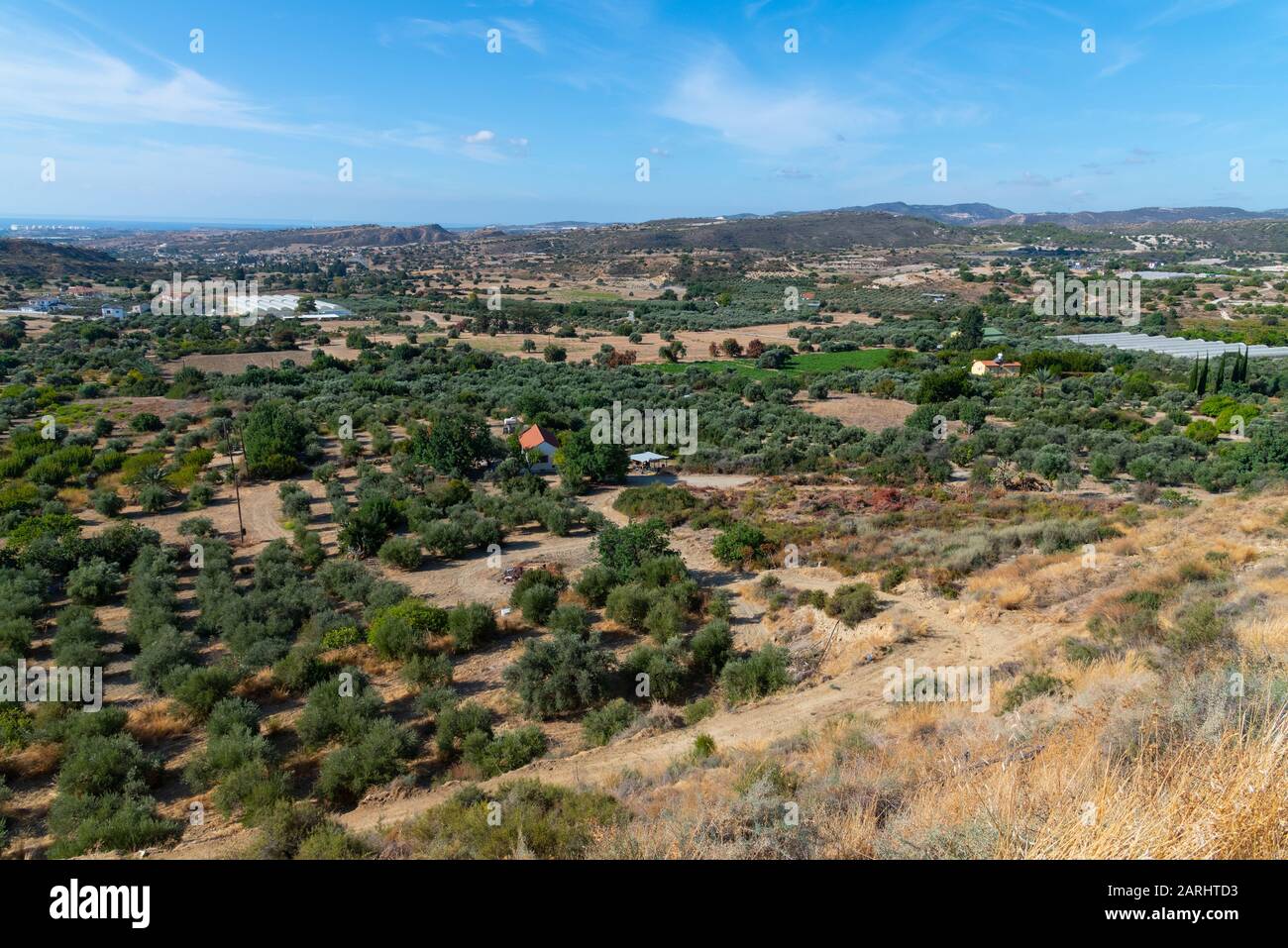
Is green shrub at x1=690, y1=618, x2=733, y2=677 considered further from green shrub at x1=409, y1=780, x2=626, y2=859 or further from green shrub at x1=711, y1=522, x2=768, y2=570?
green shrub at x1=711, y1=522, x2=768, y2=570

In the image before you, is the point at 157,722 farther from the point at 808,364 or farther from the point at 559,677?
the point at 808,364

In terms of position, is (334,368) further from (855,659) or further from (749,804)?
(749,804)

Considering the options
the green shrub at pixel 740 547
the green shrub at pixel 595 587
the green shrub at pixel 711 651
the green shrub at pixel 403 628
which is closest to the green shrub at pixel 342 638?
the green shrub at pixel 403 628

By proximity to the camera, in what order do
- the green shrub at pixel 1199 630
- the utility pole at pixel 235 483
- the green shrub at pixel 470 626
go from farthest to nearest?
the utility pole at pixel 235 483
the green shrub at pixel 470 626
the green shrub at pixel 1199 630

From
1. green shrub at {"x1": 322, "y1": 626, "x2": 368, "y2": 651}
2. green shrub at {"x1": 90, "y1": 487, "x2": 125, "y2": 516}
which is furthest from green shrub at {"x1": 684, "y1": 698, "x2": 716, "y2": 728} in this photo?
green shrub at {"x1": 90, "y1": 487, "x2": 125, "y2": 516}

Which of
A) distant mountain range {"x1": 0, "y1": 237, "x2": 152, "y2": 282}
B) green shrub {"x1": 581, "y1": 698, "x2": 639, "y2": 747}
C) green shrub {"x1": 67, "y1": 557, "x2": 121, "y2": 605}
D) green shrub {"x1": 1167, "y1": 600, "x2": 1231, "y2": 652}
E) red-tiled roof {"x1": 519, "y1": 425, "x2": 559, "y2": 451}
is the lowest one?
green shrub {"x1": 581, "y1": 698, "x2": 639, "y2": 747}

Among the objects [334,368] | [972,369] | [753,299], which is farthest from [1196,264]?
[334,368]

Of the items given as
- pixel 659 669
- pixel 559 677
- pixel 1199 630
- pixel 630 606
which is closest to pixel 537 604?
pixel 630 606

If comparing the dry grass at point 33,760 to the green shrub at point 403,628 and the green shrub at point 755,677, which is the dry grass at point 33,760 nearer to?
the green shrub at point 403,628
